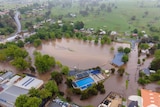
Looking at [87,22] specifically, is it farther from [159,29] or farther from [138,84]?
[138,84]

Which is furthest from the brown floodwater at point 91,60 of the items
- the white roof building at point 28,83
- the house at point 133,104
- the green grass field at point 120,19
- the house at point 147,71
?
the green grass field at point 120,19

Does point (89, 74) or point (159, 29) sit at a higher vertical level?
point (159, 29)

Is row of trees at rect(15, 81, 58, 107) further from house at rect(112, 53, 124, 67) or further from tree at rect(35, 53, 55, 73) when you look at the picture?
house at rect(112, 53, 124, 67)

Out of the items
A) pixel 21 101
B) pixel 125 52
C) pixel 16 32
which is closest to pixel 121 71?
pixel 125 52

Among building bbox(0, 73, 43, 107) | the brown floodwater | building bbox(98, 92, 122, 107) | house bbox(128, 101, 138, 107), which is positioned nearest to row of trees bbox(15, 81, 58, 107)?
building bbox(0, 73, 43, 107)

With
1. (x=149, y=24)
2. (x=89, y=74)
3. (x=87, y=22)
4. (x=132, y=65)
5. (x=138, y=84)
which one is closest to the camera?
(x=138, y=84)

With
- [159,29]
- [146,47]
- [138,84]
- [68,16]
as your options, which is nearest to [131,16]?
[159,29]

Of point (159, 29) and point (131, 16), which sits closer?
point (159, 29)
